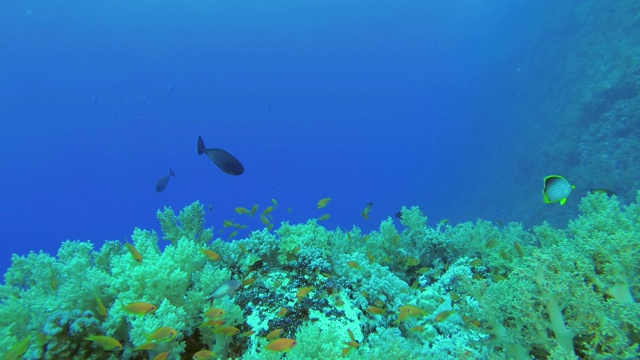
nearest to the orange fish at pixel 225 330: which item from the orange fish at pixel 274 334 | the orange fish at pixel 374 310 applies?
the orange fish at pixel 274 334

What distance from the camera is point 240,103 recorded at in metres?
139

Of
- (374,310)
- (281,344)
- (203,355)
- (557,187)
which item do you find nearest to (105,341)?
(203,355)

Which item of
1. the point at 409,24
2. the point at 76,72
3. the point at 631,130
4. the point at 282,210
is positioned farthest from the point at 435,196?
the point at 76,72

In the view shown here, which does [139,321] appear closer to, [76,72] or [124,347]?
[124,347]

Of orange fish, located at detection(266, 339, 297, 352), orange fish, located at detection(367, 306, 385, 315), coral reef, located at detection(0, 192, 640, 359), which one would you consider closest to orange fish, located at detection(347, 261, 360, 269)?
coral reef, located at detection(0, 192, 640, 359)

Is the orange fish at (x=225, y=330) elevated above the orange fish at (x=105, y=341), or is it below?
above

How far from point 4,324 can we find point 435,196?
5921cm

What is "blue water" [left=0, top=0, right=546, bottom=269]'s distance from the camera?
106688mm

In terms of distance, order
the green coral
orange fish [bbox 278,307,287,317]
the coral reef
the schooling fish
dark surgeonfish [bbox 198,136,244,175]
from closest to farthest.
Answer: the coral reef → orange fish [bbox 278,307,287,317] → the schooling fish → dark surgeonfish [bbox 198,136,244,175] → the green coral

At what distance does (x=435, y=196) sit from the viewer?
57.8 metres

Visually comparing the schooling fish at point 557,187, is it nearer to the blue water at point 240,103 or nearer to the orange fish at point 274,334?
the orange fish at point 274,334

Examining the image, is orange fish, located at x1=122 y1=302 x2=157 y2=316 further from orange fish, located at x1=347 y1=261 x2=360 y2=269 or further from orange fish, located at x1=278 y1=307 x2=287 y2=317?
orange fish, located at x1=347 y1=261 x2=360 y2=269

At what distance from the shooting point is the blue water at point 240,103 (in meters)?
107

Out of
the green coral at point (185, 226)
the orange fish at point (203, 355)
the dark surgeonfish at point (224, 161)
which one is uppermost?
the dark surgeonfish at point (224, 161)
